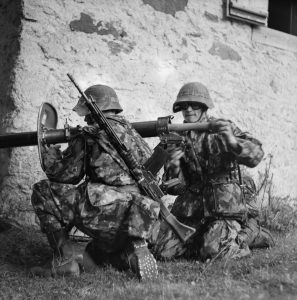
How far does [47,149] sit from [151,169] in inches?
35.2

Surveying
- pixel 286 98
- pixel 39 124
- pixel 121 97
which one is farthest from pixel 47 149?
pixel 286 98

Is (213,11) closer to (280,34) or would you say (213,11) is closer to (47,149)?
(280,34)

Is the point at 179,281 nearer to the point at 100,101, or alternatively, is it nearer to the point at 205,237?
the point at 205,237

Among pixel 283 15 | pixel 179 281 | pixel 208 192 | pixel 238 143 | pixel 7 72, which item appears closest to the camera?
pixel 179 281

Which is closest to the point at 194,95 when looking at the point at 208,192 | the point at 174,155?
the point at 174,155

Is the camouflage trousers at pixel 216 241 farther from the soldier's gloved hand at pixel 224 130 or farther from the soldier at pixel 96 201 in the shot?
the soldier's gloved hand at pixel 224 130

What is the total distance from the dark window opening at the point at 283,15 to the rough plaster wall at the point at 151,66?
68 cm

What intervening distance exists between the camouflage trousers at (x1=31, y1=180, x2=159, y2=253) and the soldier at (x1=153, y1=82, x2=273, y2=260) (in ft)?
1.71

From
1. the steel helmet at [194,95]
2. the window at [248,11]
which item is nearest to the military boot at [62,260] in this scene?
the steel helmet at [194,95]

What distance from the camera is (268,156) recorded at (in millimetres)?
6719

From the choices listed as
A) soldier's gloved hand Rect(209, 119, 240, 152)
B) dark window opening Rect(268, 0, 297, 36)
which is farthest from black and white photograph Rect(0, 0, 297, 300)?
dark window opening Rect(268, 0, 297, 36)

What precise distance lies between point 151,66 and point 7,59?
1.71m

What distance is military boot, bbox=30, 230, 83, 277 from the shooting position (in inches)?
151

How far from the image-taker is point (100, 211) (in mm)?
3877
